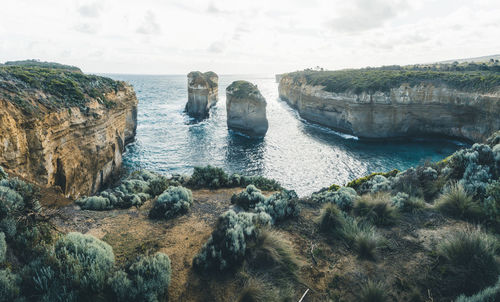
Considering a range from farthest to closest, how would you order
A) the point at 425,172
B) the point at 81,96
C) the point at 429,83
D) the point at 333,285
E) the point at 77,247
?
the point at 429,83 < the point at 81,96 < the point at 425,172 < the point at 333,285 < the point at 77,247

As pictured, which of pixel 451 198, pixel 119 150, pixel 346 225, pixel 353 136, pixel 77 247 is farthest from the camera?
pixel 353 136

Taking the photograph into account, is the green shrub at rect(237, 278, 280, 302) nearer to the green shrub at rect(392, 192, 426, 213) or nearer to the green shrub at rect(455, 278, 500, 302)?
the green shrub at rect(455, 278, 500, 302)

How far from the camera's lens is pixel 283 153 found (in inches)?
1075

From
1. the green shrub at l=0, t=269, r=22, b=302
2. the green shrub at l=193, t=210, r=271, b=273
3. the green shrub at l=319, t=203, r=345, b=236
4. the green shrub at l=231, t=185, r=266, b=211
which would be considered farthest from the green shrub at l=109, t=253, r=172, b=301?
the green shrub at l=319, t=203, r=345, b=236

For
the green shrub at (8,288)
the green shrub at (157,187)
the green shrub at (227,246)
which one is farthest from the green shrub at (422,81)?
the green shrub at (8,288)

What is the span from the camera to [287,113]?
51.3 metres

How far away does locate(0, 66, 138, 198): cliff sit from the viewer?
9.55 metres

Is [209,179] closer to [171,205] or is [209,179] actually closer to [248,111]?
[171,205]

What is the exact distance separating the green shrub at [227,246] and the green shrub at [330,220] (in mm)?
1990

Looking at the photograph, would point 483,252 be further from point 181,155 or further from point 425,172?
point 181,155

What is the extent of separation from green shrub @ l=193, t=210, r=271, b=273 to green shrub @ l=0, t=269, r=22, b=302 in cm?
289

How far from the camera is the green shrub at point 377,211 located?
6.97 metres

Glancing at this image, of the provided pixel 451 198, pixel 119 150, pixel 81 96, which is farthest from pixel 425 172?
pixel 119 150

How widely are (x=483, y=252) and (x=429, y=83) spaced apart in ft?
104
